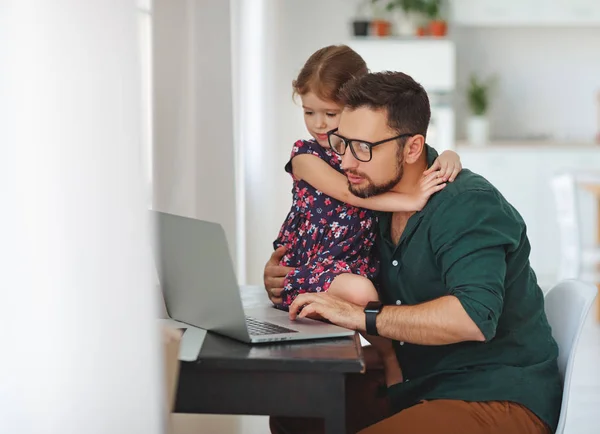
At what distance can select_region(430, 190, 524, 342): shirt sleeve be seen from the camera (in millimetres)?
1798

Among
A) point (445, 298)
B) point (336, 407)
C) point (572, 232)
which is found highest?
point (445, 298)

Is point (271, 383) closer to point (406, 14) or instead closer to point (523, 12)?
point (406, 14)

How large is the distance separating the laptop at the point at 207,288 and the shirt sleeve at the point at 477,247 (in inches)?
11.4

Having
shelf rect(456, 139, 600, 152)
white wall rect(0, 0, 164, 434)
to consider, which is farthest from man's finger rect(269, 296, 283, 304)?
shelf rect(456, 139, 600, 152)

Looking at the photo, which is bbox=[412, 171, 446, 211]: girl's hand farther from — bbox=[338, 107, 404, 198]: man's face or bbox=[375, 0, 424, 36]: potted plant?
bbox=[375, 0, 424, 36]: potted plant

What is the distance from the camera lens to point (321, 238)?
7.63 feet

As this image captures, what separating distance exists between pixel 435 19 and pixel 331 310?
19.3ft

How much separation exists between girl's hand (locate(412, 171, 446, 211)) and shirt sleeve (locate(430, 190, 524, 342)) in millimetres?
53

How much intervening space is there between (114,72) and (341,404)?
2.29 ft

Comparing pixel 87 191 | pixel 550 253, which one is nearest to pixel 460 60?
pixel 550 253

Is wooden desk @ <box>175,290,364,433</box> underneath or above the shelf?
underneath

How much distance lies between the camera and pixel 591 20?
750 cm

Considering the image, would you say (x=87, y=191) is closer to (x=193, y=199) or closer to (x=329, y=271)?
(x=329, y=271)

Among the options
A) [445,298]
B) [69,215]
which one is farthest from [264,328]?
[69,215]
